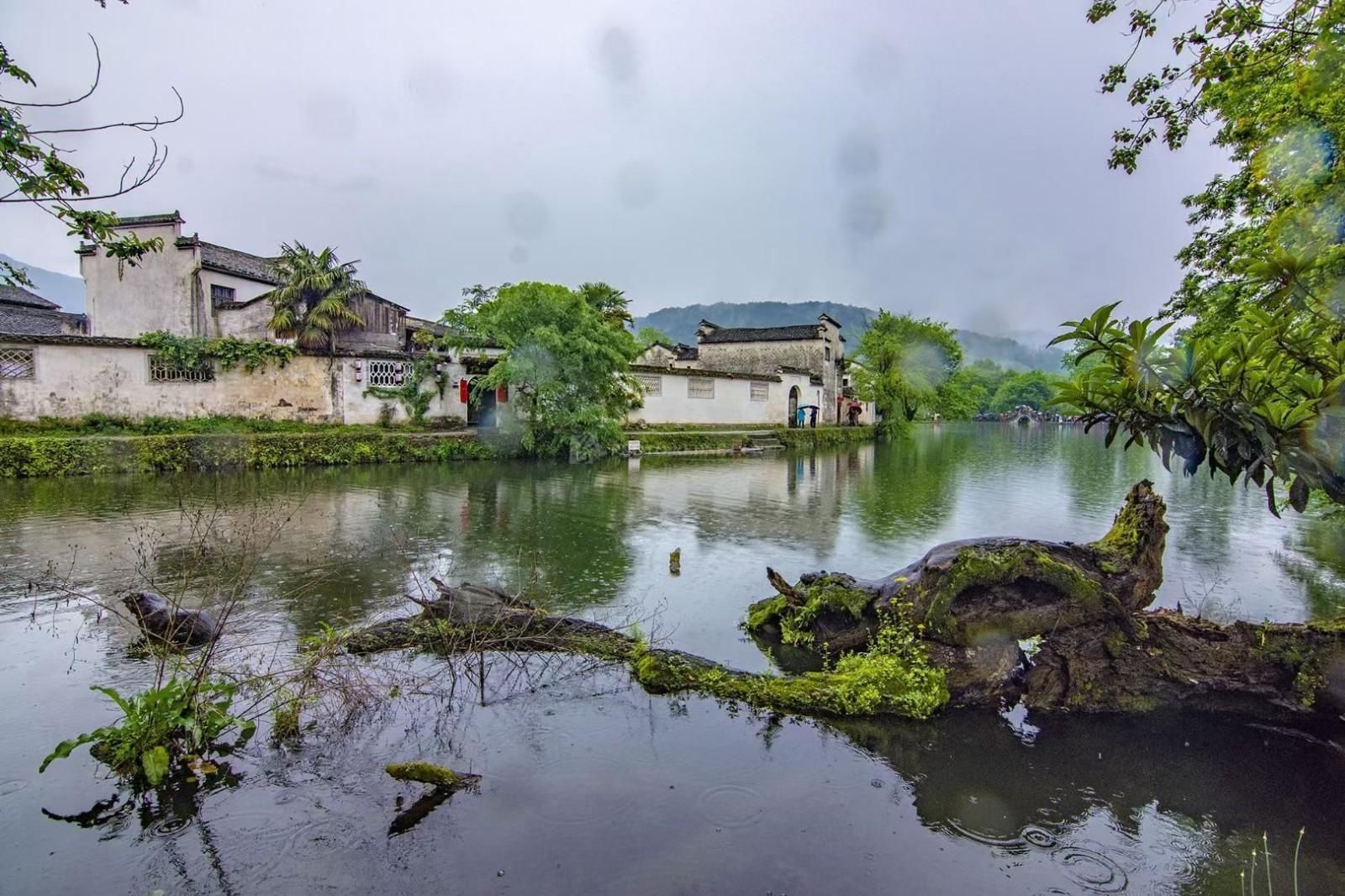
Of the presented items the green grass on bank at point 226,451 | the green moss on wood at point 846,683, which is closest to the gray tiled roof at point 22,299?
the green grass on bank at point 226,451

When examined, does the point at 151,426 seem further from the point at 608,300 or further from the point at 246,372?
the point at 608,300

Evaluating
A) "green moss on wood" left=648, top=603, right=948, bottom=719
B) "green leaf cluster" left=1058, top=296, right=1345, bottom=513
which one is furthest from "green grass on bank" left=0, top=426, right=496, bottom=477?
"green leaf cluster" left=1058, top=296, right=1345, bottom=513

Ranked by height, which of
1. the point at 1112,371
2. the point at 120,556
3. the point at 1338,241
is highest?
the point at 1338,241

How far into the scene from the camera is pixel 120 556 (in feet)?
26.1

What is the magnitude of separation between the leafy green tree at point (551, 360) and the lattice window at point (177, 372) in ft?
21.3

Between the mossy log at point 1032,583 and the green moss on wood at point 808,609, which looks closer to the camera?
the mossy log at point 1032,583

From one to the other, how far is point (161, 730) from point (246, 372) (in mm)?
18545

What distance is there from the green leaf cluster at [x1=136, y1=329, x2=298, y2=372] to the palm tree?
3.66 metres

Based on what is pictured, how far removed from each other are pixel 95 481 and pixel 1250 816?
1796cm

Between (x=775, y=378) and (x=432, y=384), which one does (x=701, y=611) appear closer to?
(x=432, y=384)

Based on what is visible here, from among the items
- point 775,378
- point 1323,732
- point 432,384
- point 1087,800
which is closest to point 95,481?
point 432,384

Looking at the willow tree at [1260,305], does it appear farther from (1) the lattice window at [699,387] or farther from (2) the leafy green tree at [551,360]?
(1) the lattice window at [699,387]

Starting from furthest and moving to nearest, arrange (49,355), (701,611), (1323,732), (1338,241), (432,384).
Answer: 1. (432,384)
2. (49,355)
3. (701,611)
4. (1338,241)
5. (1323,732)

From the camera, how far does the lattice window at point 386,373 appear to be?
20969 millimetres
